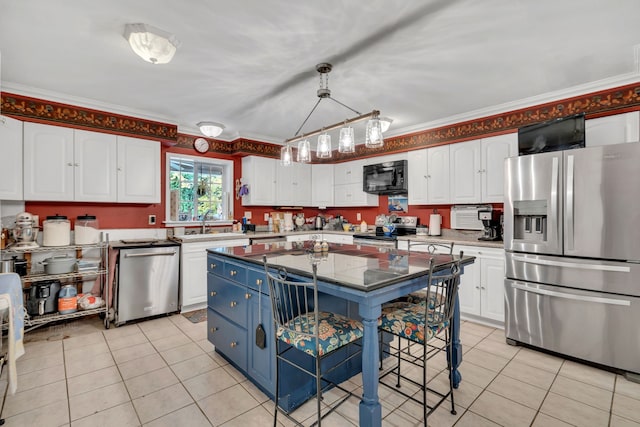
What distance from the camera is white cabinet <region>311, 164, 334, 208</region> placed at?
5.76 metres

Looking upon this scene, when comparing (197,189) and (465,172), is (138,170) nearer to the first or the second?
(197,189)

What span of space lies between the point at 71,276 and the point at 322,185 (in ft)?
12.9

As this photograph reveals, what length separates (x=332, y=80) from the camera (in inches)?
114

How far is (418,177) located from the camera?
4379 millimetres

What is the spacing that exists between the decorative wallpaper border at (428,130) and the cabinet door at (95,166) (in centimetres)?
14

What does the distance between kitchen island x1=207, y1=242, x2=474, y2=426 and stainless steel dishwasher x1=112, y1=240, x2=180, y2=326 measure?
128 cm

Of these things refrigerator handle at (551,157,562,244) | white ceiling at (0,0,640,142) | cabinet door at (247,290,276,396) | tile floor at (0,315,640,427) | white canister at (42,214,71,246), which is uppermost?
white ceiling at (0,0,640,142)

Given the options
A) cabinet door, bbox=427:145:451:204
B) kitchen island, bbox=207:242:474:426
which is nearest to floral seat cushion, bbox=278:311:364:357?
kitchen island, bbox=207:242:474:426

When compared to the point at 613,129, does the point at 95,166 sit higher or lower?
lower

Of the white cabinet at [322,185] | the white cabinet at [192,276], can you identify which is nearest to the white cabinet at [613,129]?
the white cabinet at [322,185]

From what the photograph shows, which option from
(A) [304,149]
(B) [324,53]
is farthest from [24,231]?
(B) [324,53]

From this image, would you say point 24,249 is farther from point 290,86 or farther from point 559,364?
point 559,364

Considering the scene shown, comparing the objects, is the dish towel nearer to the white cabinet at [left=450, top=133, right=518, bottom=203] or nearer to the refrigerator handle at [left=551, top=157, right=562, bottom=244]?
the refrigerator handle at [left=551, top=157, right=562, bottom=244]

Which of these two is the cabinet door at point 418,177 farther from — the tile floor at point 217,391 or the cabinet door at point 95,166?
the cabinet door at point 95,166
